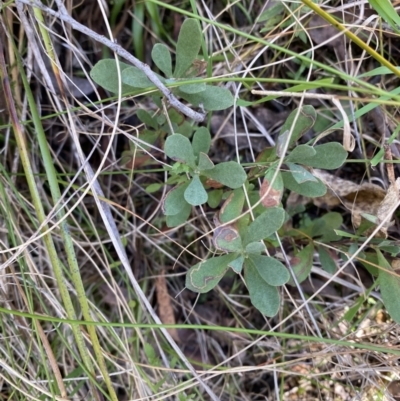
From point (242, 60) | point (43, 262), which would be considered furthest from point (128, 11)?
point (43, 262)

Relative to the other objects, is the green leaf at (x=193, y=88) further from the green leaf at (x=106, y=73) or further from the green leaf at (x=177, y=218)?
the green leaf at (x=177, y=218)

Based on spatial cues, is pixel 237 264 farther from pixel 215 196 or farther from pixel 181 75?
pixel 181 75

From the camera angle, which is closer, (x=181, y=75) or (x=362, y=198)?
(x=181, y=75)

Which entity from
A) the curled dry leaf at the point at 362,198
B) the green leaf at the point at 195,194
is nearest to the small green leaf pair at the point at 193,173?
the green leaf at the point at 195,194

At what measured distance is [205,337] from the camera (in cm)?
136

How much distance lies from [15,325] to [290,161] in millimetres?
875

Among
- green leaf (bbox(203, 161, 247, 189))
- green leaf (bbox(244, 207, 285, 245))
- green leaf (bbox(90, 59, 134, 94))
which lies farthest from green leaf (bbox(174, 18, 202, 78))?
green leaf (bbox(244, 207, 285, 245))

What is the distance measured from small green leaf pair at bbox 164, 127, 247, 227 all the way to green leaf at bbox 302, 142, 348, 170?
15 centimetres

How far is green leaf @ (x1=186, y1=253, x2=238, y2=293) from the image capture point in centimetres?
88

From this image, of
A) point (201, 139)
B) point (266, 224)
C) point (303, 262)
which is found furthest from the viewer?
point (303, 262)

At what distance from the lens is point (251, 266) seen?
2.94ft

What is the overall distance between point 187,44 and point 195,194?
0.97ft

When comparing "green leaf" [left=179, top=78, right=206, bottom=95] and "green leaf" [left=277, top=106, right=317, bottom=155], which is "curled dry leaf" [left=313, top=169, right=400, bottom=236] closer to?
"green leaf" [left=277, top=106, right=317, bottom=155]

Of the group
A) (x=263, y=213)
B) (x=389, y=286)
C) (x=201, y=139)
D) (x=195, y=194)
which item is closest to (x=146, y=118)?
(x=201, y=139)
